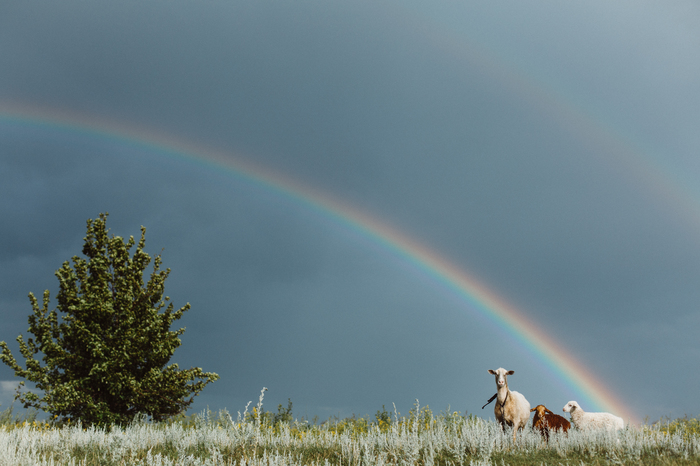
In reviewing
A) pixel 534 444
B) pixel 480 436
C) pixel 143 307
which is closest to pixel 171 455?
pixel 480 436

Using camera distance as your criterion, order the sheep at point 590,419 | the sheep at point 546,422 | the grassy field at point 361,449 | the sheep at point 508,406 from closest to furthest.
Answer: the grassy field at point 361,449, the sheep at point 546,422, the sheep at point 508,406, the sheep at point 590,419

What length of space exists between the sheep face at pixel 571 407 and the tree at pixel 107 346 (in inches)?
506

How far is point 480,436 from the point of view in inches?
346

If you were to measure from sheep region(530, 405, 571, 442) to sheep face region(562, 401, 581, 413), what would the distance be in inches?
76.5

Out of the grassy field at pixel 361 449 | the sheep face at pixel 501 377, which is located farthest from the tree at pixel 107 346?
the sheep face at pixel 501 377

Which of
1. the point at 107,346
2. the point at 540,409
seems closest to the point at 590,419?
the point at 540,409

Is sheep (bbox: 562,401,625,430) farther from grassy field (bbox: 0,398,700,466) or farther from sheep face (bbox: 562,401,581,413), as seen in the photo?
grassy field (bbox: 0,398,700,466)

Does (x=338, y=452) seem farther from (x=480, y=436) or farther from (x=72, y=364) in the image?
(x=72, y=364)

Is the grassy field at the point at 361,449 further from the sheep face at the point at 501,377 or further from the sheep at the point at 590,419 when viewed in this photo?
the sheep at the point at 590,419

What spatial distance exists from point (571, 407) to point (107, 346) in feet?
52.3

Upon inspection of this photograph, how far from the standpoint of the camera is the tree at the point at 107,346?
639 inches

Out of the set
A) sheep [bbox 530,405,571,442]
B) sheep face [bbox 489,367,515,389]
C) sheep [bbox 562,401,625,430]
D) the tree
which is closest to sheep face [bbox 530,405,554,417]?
sheep [bbox 530,405,571,442]

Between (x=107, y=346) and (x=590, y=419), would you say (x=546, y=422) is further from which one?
(x=107, y=346)

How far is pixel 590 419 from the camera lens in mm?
13305
